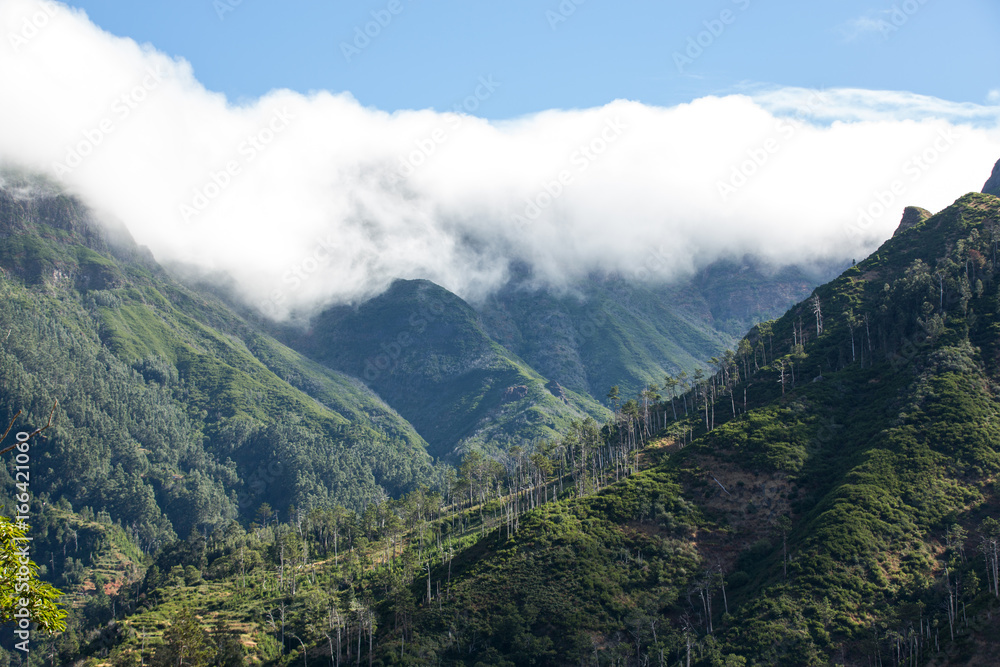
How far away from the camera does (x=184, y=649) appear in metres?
107

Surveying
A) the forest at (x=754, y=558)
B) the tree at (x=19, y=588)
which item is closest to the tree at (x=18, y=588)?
the tree at (x=19, y=588)

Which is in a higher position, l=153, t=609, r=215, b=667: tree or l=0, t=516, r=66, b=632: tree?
l=0, t=516, r=66, b=632: tree

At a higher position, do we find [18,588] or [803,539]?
[18,588]

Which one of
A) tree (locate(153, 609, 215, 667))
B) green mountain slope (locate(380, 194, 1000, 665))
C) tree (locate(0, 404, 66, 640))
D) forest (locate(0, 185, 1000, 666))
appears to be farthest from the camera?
tree (locate(153, 609, 215, 667))

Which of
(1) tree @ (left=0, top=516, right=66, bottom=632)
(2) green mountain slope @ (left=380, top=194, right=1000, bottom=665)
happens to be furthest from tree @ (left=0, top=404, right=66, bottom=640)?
(2) green mountain slope @ (left=380, top=194, right=1000, bottom=665)

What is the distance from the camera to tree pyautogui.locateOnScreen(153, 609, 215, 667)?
10719 centimetres

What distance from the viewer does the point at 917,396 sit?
13638cm

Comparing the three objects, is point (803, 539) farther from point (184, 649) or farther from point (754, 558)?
point (184, 649)

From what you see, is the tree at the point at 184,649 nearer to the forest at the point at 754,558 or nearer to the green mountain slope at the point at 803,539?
the forest at the point at 754,558

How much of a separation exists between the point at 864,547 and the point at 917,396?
41371 millimetres

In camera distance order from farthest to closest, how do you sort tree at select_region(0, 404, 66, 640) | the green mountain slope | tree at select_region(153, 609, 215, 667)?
tree at select_region(153, 609, 215, 667) < the green mountain slope < tree at select_region(0, 404, 66, 640)

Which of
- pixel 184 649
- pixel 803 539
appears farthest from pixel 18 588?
pixel 803 539

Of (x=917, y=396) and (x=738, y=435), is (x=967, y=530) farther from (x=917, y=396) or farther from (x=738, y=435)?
(x=738, y=435)

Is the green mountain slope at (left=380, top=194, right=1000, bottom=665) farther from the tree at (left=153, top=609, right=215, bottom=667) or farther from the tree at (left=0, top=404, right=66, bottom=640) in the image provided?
the tree at (left=0, top=404, right=66, bottom=640)
